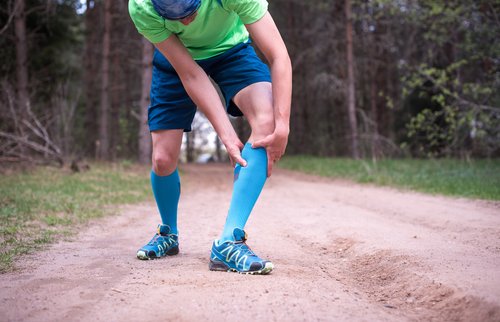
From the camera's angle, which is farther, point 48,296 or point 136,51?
point 136,51

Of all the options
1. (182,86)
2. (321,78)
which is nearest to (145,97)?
(321,78)

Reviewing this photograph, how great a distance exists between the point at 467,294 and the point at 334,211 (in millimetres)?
3934

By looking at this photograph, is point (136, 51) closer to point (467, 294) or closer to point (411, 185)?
point (411, 185)

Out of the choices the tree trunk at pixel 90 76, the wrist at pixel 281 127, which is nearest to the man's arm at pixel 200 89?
the wrist at pixel 281 127

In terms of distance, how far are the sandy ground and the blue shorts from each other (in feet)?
3.08

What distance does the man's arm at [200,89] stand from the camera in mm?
3072

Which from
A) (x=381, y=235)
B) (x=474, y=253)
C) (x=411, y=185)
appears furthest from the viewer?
(x=411, y=185)

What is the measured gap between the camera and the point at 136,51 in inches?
936

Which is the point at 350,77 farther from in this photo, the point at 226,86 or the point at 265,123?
the point at 265,123

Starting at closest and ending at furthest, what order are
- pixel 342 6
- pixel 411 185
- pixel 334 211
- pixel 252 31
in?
1. pixel 252 31
2. pixel 334 211
3. pixel 411 185
4. pixel 342 6

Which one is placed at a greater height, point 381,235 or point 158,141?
point 158,141

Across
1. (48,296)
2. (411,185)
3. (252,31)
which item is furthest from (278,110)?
(411,185)

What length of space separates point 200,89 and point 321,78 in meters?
19.2

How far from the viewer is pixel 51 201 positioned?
253 inches
